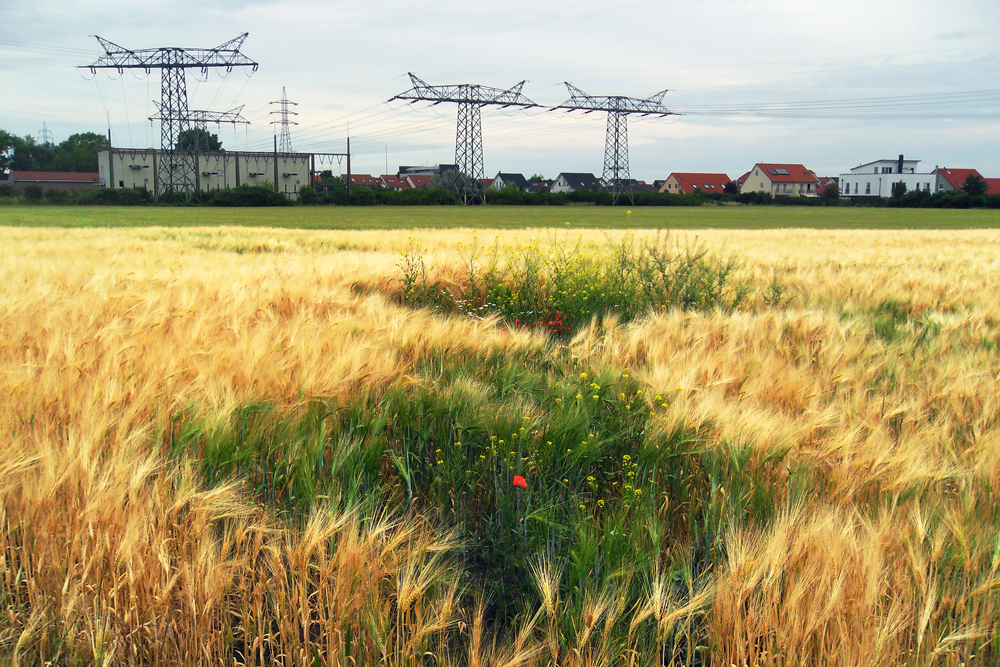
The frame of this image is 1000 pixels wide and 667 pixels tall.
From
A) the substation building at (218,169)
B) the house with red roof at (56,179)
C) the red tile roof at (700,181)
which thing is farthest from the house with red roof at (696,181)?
the house with red roof at (56,179)

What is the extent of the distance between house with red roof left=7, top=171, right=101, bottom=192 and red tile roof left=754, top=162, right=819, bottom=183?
114m

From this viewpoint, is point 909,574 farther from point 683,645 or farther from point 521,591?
point 521,591

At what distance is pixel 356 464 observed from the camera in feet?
6.64

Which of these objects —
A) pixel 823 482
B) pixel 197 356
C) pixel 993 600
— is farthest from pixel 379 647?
pixel 197 356

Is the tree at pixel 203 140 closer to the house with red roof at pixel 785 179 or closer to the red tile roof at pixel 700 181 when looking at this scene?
the red tile roof at pixel 700 181

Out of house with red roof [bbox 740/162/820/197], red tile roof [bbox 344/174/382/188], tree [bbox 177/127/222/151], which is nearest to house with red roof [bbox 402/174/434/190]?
red tile roof [bbox 344/174/382/188]

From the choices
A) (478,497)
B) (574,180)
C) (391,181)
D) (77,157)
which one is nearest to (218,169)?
(77,157)

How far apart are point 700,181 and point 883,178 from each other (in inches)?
1177

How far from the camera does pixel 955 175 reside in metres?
111

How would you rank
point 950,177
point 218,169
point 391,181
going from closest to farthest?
point 218,169, point 950,177, point 391,181

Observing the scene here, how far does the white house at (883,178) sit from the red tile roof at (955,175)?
4.79 ft

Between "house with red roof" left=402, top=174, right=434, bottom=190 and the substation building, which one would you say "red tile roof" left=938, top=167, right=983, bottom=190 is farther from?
the substation building

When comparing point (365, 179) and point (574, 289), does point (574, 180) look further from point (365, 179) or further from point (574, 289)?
point (574, 289)

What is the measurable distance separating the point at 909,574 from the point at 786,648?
0.41 m
